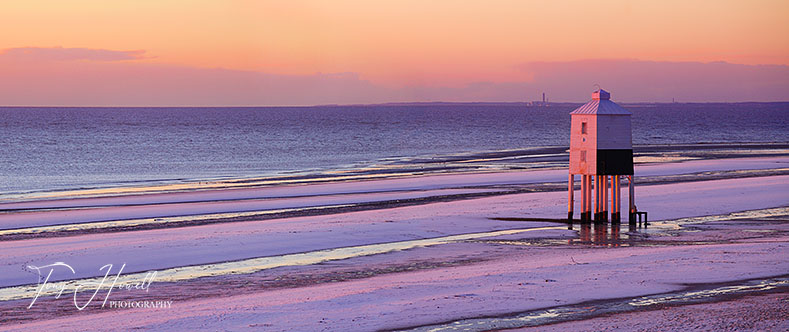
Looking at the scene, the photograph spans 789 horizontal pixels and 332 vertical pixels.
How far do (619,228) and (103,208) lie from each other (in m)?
18.5

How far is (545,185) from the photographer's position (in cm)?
3797

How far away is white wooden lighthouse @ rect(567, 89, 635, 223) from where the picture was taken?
24953 millimetres

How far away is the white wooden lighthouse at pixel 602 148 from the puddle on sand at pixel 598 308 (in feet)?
31.2

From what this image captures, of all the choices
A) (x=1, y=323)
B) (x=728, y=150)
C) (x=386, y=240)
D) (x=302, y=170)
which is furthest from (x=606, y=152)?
(x=728, y=150)

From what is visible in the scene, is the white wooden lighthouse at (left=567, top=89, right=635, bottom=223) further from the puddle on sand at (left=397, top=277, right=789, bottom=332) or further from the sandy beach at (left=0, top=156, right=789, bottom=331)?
the puddle on sand at (left=397, top=277, right=789, bottom=332)

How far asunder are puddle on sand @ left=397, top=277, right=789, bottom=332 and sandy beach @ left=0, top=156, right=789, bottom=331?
0.19 ft

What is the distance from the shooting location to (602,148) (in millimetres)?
25000

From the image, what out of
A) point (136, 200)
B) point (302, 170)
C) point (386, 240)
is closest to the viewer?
point (386, 240)

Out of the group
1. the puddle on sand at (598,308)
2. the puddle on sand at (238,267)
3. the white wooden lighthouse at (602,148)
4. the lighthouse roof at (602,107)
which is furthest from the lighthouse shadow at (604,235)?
the puddle on sand at (598,308)

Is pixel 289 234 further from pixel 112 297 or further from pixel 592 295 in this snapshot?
pixel 592 295

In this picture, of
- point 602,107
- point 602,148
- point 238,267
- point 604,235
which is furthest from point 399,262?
point 602,107

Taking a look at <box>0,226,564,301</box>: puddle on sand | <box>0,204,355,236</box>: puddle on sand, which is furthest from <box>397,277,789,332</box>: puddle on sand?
<box>0,204,355,236</box>: puddle on sand

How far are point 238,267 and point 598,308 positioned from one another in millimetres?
8464

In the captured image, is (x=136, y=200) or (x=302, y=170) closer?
(x=136, y=200)
